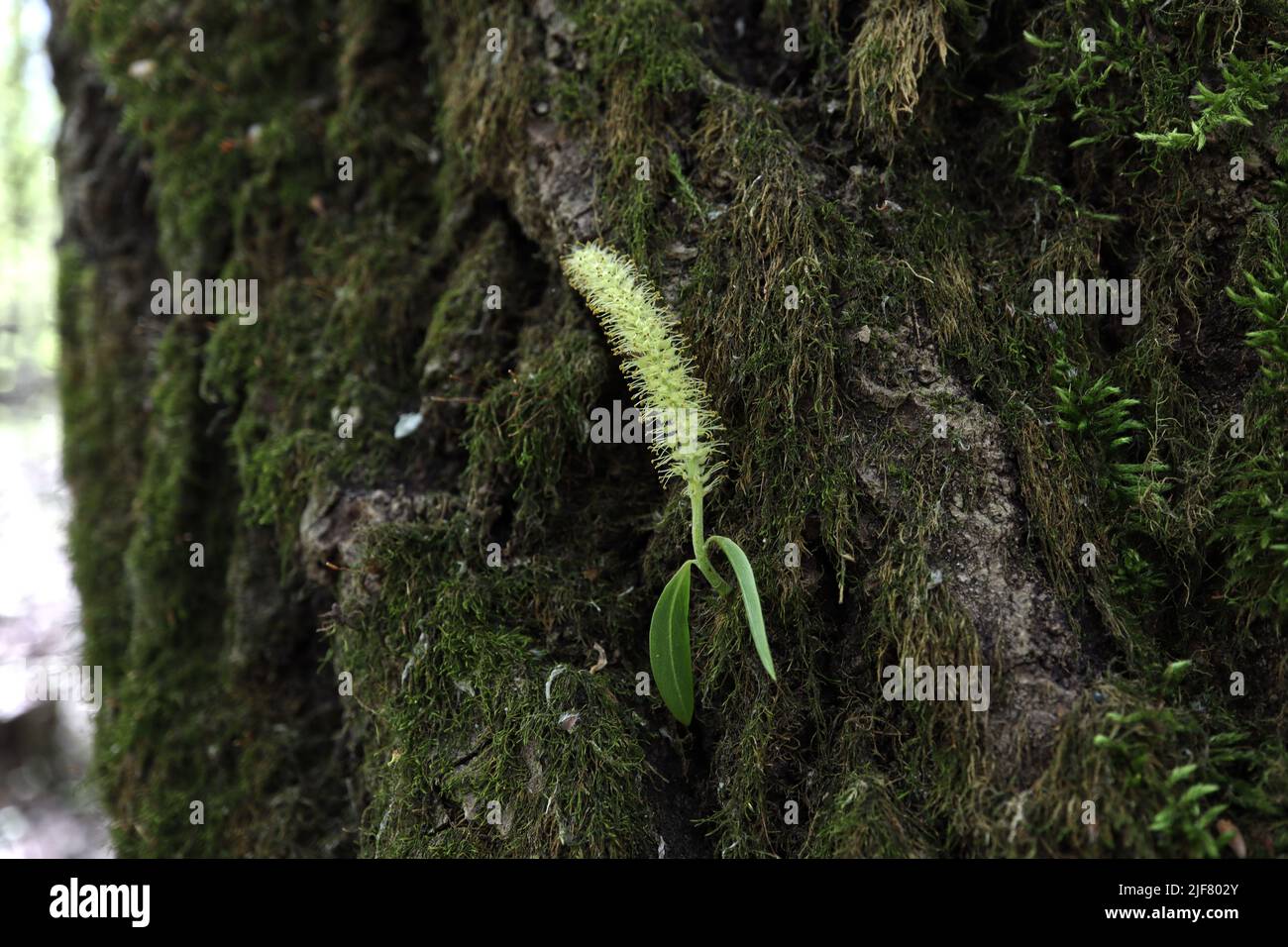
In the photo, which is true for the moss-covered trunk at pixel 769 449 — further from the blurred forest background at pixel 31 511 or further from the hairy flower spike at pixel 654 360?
the blurred forest background at pixel 31 511

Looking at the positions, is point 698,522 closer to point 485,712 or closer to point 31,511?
point 485,712

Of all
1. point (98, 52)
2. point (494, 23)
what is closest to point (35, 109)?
point (98, 52)

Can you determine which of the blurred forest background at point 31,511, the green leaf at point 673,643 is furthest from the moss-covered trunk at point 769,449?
the blurred forest background at point 31,511

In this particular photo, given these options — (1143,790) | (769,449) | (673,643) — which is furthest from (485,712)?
(1143,790)

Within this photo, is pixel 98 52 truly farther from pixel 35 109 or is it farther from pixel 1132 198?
pixel 35 109

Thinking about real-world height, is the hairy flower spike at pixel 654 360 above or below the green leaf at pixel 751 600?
above

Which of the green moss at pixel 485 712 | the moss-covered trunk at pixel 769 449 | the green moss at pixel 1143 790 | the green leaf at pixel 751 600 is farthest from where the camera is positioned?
the green moss at pixel 485 712
